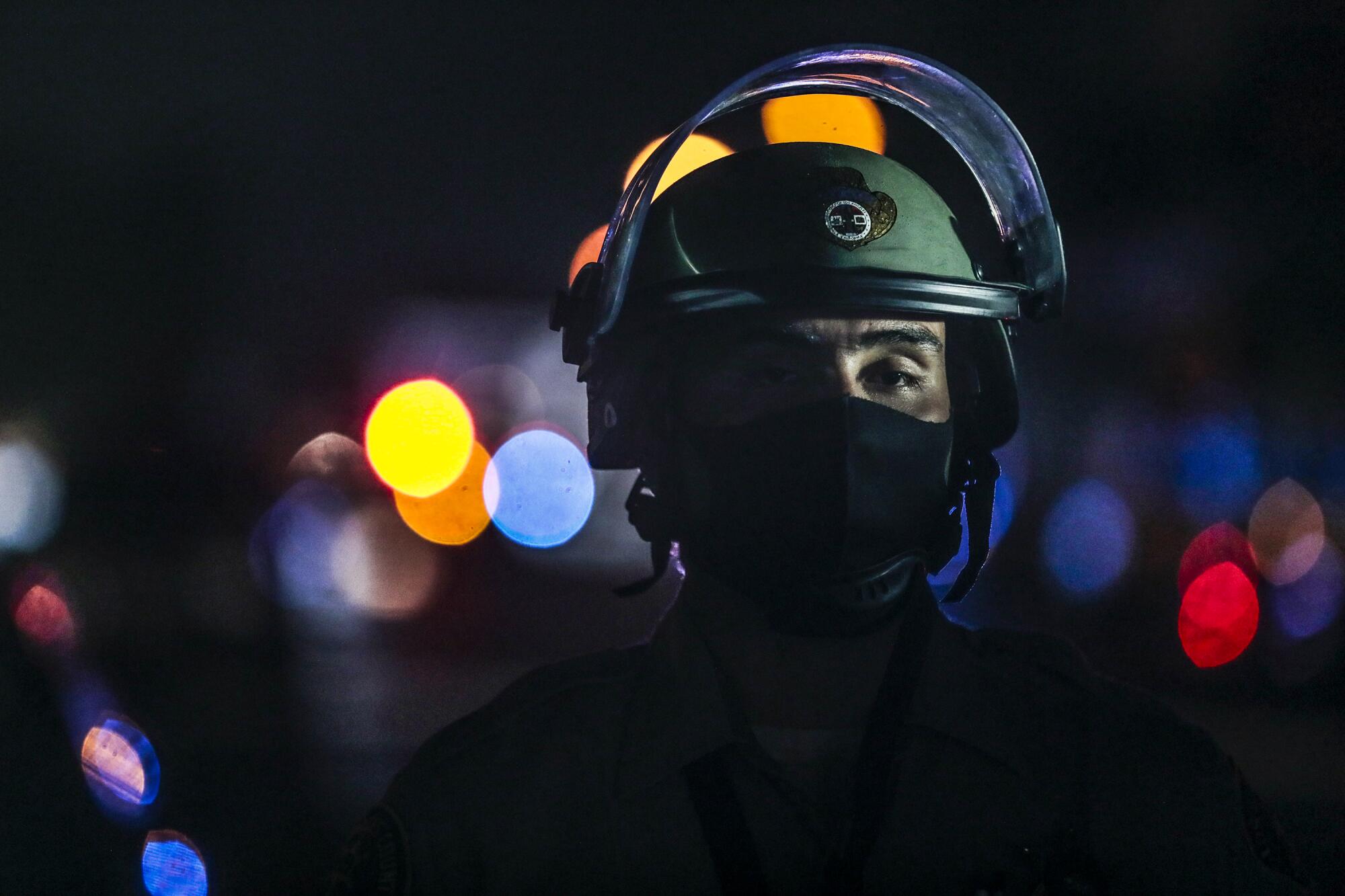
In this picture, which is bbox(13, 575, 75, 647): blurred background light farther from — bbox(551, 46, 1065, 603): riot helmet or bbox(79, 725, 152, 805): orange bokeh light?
bbox(551, 46, 1065, 603): riot helmet

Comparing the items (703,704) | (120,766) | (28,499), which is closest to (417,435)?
(120,766)

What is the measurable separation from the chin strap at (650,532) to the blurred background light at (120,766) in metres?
1.79

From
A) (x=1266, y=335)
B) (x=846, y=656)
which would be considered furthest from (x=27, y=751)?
(x=1266, y=335)

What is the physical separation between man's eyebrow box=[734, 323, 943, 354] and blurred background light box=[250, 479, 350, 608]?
562cm

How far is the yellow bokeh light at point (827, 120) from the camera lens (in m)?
1.97

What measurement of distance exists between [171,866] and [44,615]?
0.93m

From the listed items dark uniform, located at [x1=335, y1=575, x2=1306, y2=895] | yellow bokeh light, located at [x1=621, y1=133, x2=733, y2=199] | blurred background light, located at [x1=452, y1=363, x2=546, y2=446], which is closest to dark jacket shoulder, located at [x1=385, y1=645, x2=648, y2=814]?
dark uniform, located at [x1=335, y1=575, x2=1306, y2=895]

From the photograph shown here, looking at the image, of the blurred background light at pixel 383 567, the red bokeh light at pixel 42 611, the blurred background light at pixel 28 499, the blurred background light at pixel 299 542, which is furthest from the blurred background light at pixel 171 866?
the blurred background light at pixel 383 567

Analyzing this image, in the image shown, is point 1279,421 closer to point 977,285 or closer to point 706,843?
point 977,285

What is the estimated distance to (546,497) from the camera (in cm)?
697

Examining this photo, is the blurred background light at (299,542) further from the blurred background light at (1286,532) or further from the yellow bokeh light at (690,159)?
the blurred background light at (1286,532)

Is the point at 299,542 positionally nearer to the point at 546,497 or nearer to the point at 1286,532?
the point at 546,497

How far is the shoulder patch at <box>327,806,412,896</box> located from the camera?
4.91 ft

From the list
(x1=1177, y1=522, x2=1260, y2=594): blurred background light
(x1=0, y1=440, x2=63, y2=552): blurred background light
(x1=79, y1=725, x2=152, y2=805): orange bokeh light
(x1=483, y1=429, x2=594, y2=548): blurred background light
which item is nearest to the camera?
(x1=0, y1=440, x2=63, y2=552): blurred background light
